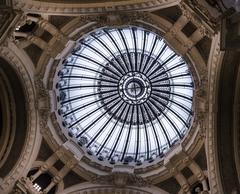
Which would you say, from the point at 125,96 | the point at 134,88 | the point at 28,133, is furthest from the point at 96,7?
the point at 125,96

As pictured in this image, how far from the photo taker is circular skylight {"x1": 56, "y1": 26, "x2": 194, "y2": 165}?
73.3 feet

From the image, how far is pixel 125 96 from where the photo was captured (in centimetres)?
2442

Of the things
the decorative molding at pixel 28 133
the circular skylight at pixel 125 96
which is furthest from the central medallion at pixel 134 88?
the decorative molding at pixel 28 133

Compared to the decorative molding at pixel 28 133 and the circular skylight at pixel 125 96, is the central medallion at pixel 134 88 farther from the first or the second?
the decorative molding at pixel 28 133

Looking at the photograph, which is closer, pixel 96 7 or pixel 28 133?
pixel 96 7

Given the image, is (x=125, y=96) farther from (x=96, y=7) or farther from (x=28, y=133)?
(x=96, y=7)

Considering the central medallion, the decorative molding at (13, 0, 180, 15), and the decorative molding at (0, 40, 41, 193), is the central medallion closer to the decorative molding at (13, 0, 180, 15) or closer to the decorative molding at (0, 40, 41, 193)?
the decorative molding at (0, 40, 41, 193)

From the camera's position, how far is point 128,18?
17.3m

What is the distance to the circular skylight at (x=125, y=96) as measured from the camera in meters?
22.3

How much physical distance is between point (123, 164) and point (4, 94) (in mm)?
7193

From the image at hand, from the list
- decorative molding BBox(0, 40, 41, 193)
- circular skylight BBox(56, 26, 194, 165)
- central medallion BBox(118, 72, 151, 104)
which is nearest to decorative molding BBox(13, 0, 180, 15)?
decorative molding BBox(0, 40, 41, 193)

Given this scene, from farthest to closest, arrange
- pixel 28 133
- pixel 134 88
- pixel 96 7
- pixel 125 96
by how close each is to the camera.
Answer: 1. pixel 125 96
2. pixel 134 88
3. pixel 28 133
4. pixel 96 7

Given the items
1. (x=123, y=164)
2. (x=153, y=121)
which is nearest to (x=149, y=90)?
(x=153, y=121)

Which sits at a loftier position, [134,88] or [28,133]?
[134,88]
